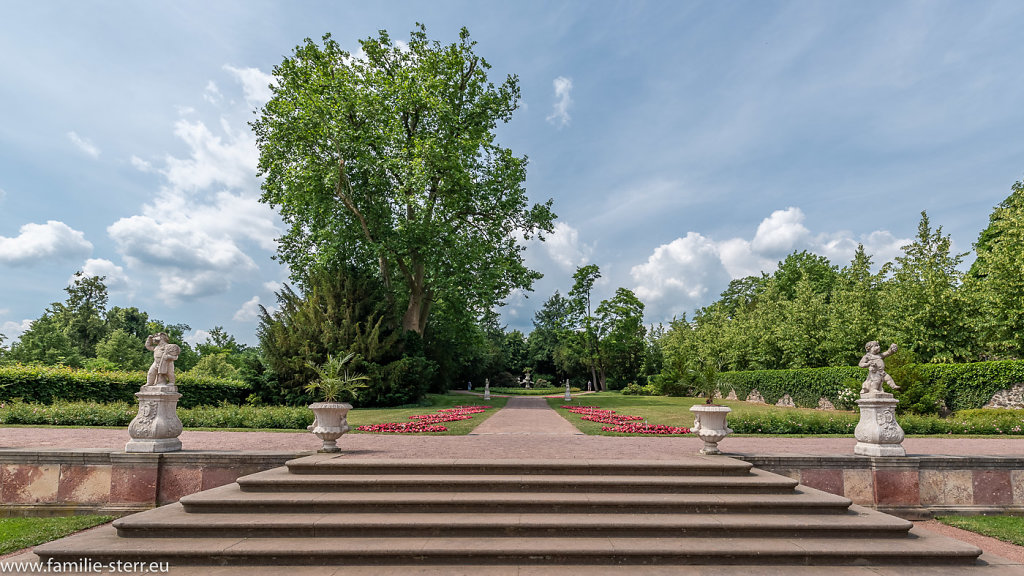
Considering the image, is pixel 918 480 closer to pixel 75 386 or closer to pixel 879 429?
pixel 879 429

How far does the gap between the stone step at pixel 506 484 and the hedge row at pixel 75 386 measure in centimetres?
1339

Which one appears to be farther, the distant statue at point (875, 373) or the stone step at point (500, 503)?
the distant statue at point (875, 373)

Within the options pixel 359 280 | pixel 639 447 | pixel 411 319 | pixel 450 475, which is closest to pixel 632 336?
pixel 411 319

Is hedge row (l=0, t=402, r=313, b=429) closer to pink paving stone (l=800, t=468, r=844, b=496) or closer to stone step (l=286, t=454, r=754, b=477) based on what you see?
stone step (l=286, t=454, r=754, b=477)

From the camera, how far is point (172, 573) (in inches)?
207

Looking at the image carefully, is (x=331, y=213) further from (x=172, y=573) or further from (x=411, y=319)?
(x=172, y=573)

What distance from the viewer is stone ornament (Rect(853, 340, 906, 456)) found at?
8.35 m

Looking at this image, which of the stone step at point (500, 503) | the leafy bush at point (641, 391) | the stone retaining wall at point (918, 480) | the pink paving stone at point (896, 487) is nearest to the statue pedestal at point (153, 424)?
the stone step at point (500, 503)

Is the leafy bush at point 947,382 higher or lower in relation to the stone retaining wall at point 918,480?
higher

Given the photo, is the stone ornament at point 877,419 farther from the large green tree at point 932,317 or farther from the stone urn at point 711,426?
the large green tree at point 932,317

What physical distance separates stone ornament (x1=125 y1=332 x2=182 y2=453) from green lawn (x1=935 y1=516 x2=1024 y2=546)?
12.0 meters

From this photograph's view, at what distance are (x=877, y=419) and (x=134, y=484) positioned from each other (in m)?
11.9

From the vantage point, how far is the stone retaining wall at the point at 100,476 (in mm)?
7996

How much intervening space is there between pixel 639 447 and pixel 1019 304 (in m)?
20.0
